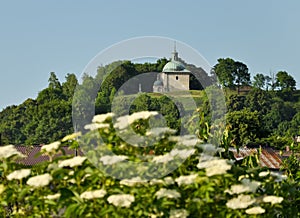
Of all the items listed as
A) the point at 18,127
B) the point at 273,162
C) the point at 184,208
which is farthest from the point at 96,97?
the point at 18,127

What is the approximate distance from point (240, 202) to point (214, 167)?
322 mm

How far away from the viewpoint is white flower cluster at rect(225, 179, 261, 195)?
437cm

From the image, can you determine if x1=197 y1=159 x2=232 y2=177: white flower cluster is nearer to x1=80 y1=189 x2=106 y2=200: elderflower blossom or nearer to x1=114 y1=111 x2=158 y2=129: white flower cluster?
x1=114 y1=111 x2=158 y2=129: white flower cluster

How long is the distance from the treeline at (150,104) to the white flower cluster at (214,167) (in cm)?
95

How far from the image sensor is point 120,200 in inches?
158

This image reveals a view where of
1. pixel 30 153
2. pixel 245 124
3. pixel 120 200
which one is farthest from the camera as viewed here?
pixel 245 124

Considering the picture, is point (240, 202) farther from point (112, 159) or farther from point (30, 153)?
point (30, 153)

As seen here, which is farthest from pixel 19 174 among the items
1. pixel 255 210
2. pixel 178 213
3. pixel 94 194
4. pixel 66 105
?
pixel 66 105

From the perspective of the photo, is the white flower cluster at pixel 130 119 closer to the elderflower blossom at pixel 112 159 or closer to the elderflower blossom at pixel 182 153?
the elderflower blossom at pixel 112 159

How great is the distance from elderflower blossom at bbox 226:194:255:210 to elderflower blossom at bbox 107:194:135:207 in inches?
29.1

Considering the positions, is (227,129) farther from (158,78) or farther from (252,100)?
(252,100)

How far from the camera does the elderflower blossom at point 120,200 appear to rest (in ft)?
13.1

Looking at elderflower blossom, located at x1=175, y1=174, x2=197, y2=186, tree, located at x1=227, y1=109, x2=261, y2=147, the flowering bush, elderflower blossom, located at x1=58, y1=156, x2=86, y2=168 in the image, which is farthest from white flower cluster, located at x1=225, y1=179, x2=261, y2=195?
tree, located at x1=227, y1=109, x2=261, y2=147

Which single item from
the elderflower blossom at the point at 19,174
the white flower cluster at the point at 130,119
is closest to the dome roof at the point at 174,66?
the white flower cluster at the point at 130,119
